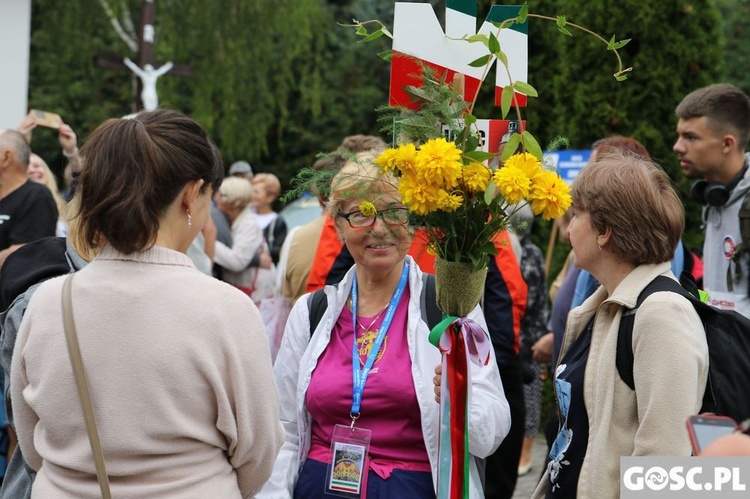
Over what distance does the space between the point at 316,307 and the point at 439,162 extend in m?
1.01

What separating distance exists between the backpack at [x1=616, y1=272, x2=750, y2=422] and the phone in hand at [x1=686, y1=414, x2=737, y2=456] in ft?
3.67

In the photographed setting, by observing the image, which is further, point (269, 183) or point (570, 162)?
point (269, 183)

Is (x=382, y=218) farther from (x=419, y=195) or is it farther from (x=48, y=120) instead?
(x=48, y=120)

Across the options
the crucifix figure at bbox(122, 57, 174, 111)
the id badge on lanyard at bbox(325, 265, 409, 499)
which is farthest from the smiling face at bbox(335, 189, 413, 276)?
the crucifix figure at bbox(122, 57, 174, 111)

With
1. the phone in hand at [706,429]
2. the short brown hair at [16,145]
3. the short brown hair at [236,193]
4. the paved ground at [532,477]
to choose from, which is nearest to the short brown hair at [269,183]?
the short brown hair at [236,193]

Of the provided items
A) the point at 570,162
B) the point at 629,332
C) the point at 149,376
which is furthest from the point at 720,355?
the point at 570,162

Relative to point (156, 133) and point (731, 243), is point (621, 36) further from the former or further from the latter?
point (156, 133)

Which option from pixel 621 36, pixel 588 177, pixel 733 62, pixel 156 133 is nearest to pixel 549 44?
pixel 621 36

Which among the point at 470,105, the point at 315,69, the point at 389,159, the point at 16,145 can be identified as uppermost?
the point at 470,105

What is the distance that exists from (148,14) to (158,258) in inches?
638

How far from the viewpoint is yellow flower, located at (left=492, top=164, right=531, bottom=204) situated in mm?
2664

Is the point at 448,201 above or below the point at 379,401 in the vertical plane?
above

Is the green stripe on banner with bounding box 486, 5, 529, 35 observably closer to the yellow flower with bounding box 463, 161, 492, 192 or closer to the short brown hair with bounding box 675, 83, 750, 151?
the yellow flower with bounding box 463, 161, 492, 192

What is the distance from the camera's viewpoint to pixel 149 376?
2385 millimetres
